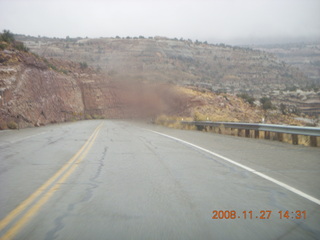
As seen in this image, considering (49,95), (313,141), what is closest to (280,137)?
(313,141)

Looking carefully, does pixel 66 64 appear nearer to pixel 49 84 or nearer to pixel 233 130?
pixel 49 84

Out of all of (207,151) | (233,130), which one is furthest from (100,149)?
(233,130)

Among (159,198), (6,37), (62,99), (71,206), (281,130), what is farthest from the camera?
(62,99)

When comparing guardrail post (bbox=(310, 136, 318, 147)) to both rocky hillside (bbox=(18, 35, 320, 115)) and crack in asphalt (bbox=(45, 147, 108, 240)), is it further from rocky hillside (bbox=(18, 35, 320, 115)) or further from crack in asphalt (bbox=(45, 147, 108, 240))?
rocky hillside (bbox=(18, 35, 320, 115))

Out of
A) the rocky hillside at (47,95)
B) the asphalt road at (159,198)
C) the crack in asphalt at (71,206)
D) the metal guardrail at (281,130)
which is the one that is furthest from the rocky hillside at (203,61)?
the crack in asphalt at (71,206)

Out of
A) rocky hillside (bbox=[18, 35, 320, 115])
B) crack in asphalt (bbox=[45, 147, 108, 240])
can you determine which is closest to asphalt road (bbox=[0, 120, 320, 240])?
crack in asphalt (bbox=[45, 147, 108, 240])

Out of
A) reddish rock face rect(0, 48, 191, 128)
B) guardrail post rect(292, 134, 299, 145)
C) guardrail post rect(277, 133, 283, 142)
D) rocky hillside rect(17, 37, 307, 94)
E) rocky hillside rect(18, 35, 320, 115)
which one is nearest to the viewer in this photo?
guardrail post rect(292, 134, 299, 145)

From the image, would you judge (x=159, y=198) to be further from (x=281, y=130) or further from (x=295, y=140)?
(x=281, y=130)

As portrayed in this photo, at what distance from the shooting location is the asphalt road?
4.37 meters
